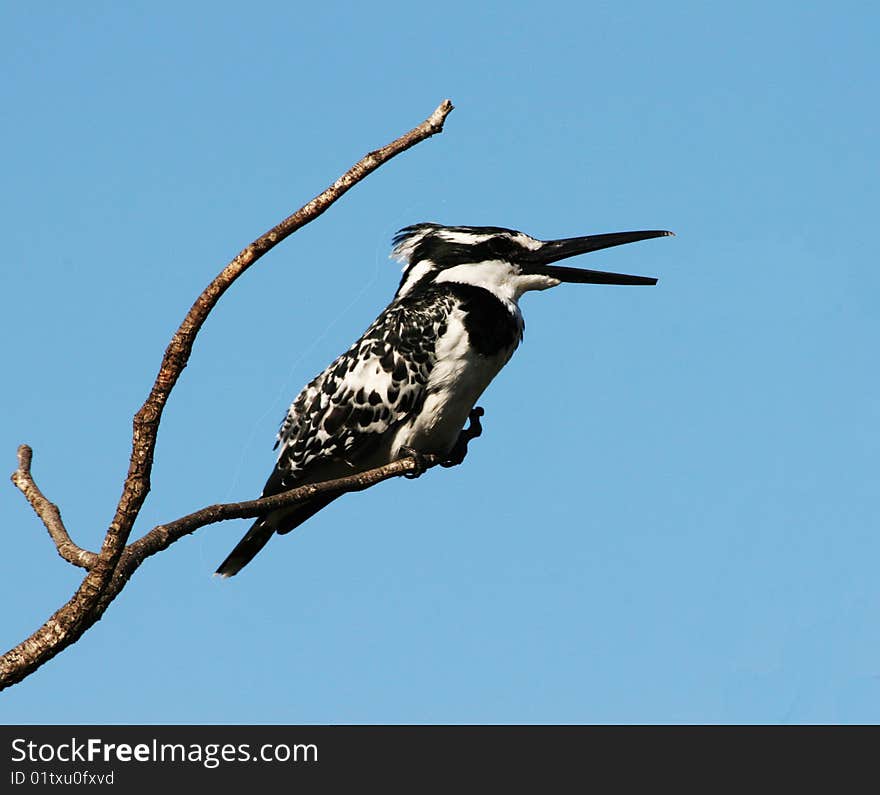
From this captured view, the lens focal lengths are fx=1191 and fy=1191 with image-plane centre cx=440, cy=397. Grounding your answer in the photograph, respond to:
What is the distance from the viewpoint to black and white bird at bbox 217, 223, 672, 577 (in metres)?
7.14

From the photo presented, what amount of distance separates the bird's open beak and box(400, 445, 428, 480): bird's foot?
1.41 m

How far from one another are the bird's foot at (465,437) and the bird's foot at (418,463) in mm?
254

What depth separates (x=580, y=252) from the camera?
7.52 metres

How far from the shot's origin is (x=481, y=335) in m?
7.24

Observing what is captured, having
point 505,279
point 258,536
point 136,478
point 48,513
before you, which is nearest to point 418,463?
point 258,536

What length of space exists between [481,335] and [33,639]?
143 inches

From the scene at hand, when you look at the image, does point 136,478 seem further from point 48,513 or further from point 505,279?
point 505,279

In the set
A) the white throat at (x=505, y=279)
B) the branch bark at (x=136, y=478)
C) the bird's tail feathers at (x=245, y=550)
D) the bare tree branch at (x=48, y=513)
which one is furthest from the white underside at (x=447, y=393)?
the branch bark at (x=136, y=478)

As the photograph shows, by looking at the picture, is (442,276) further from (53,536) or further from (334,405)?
(53,536)

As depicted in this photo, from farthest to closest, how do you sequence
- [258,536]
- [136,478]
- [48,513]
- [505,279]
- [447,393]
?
[505,279] < [258,536] < [447,393] < [48,513] < [136,478]

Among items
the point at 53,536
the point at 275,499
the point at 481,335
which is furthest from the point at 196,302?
the point at 481,335

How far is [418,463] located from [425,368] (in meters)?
0.66

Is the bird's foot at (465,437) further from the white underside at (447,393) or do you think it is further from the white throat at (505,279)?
the white throat at (505,279)

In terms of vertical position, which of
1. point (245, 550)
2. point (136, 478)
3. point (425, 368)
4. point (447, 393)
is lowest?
point (136, 478)
